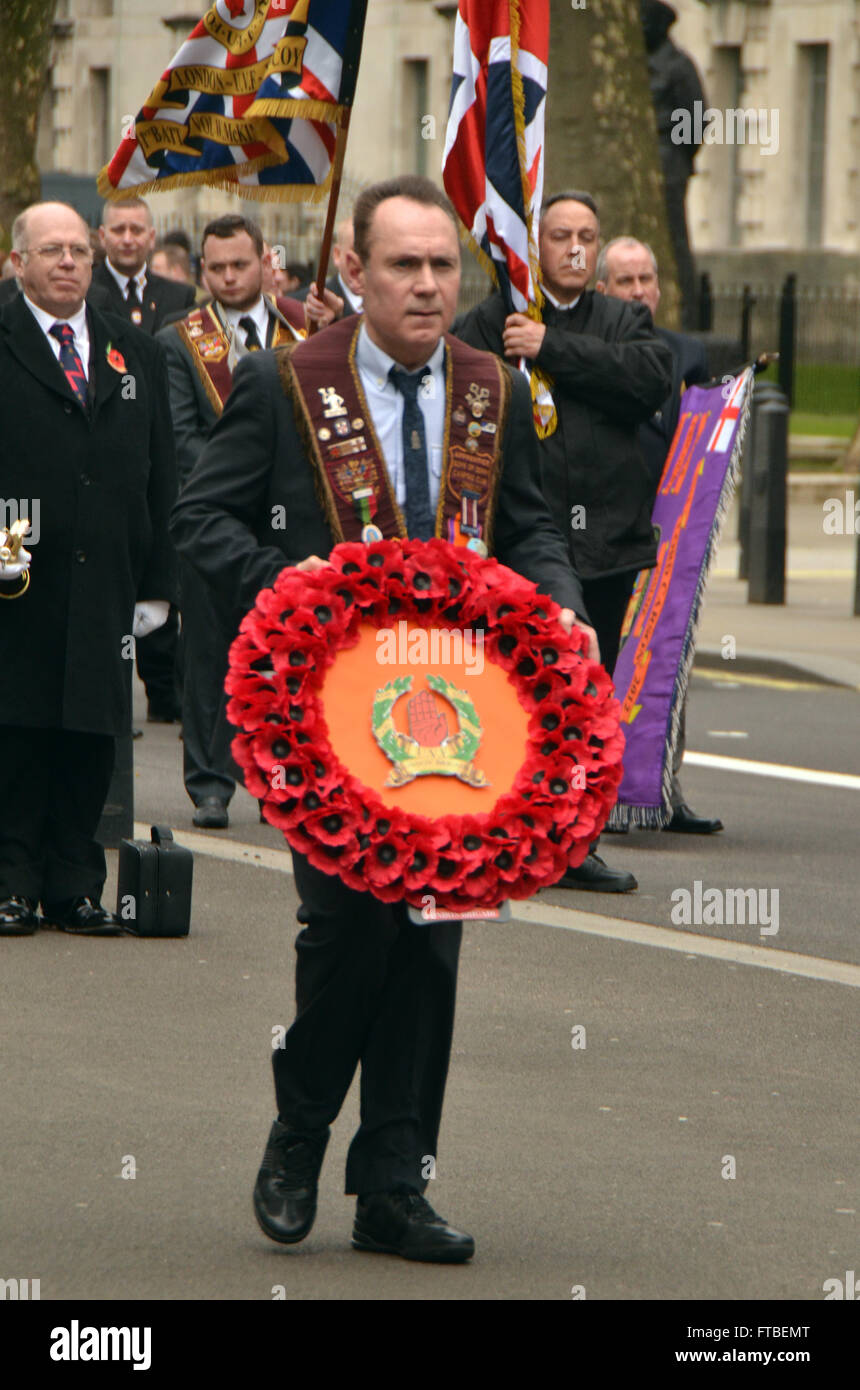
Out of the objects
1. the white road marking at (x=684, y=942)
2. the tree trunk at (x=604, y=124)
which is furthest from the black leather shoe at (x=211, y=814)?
the tree trunk at (x=604, y=124)

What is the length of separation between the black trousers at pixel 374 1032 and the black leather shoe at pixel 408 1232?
0.11 feet

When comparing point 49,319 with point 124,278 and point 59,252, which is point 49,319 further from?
point 124,278

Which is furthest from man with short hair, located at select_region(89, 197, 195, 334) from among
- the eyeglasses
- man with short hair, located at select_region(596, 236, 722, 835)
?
the eyeglasses

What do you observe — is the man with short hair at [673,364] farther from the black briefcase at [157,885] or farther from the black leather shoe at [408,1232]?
the black leather shoe at [408,1232]

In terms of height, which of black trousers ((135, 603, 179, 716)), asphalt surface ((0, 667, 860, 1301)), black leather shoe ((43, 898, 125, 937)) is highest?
black trousers ((135, 603, 179, 716))

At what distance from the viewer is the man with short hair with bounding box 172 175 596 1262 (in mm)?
5137

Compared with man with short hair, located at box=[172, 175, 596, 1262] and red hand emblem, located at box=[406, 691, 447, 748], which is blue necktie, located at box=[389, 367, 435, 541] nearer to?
man with short hair, located at box=[172, 175, 596, 1262]

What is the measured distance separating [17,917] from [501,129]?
286 cm

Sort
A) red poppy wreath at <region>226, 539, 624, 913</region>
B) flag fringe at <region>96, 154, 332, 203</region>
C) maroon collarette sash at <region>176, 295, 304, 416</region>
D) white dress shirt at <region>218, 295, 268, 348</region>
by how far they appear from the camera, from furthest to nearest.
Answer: white dress shirt at <region>218, 295, 268, 348</region> < maroon collarette sash at <region>176, 295, 304, 416</region> < flag fringe at <region>96, 154, 332, 203</region> < red poppy wreath at <region>226, 539, 624, 913</region>

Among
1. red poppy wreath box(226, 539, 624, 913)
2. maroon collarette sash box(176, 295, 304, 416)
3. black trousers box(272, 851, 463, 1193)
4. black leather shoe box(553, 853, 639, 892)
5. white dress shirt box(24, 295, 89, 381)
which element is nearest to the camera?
red poppy wreath box(226, 539, 624, 913)

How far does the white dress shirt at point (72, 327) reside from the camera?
812 centimetres

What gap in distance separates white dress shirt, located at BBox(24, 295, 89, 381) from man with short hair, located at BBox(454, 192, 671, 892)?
1.32 m

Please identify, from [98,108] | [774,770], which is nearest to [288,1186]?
[774,770]

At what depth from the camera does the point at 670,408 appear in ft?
33.1
